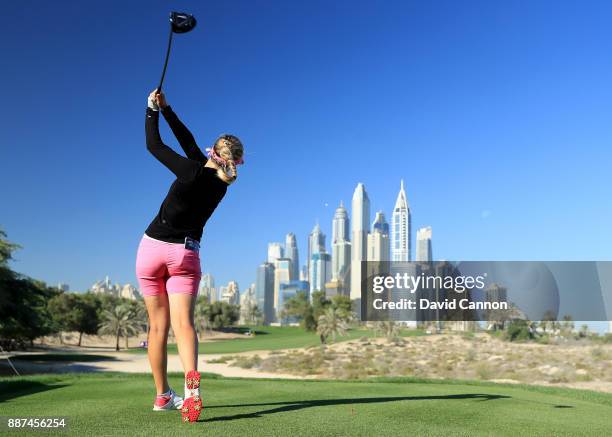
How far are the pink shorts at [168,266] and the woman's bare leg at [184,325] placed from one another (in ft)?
0.23

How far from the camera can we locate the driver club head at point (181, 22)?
4.54 m

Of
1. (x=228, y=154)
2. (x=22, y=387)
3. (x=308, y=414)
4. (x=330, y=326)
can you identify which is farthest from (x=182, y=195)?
(x=330, y=326)

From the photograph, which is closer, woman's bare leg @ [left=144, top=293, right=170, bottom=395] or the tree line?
woman's bare leg @ [left=144, top=293, right=170, bottom=395]

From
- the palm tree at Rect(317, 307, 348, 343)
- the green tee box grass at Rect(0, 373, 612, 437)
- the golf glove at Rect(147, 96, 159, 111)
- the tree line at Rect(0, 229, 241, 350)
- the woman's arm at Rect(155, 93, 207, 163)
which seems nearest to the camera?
the green tee box grass at Rect(0, 373, 612, 437)

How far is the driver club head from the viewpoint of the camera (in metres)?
4.54

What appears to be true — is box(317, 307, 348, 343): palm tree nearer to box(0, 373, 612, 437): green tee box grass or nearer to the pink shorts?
box(0, 373, 612, 437): green tee box grass

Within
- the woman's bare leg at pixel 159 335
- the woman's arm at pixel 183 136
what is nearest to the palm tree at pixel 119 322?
the woman's bare leg at pixel 159 335

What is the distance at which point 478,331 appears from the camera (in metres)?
76.6

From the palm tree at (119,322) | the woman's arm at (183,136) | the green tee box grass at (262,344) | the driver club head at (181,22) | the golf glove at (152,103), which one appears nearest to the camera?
the golf glove at (152,103)

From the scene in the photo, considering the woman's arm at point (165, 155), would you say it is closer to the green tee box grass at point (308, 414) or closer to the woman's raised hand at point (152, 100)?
the woman's raised hand at point (152, 100)

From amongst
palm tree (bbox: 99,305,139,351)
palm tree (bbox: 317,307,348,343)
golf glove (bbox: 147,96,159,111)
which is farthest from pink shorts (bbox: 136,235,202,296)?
palm tree (bbox: 99,305,139,351)

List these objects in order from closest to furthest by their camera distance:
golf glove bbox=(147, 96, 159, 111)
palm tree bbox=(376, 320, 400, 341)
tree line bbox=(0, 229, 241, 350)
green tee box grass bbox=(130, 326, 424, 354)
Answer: golf glove bbox=(147, 96, 159, 111) < tree line bbox=(0, 229, 241, 350) < palm tree bbox=(376, 320, 400, 341) < green tee box grass bbox=(130, 326, 424, 354)

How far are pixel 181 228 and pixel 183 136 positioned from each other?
989 mm

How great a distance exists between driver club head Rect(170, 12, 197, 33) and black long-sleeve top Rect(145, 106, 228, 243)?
78cm
